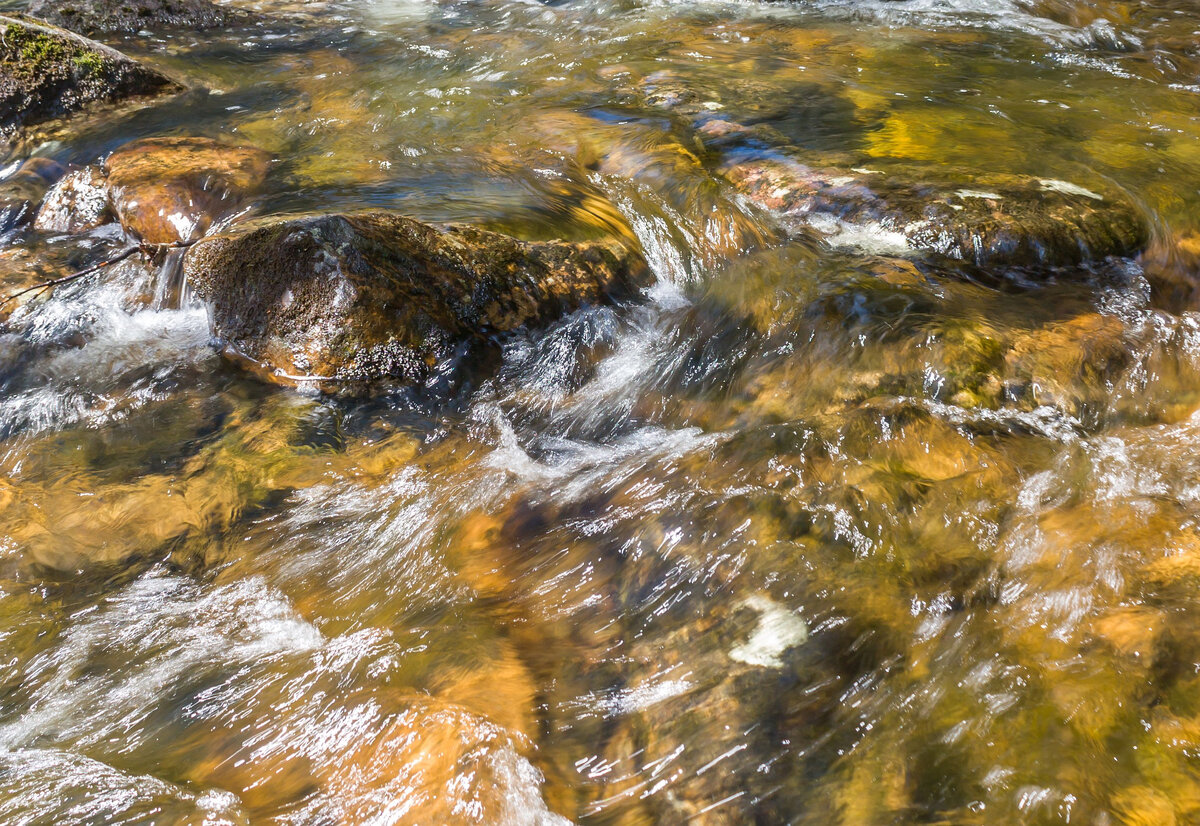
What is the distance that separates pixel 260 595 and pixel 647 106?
17.4 ft

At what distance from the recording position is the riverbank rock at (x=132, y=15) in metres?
9.17

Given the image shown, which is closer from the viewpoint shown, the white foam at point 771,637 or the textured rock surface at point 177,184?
the white foam at point 771,637

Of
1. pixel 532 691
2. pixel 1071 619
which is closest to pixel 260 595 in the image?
pixel 532 691

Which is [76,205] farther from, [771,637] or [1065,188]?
[1065,188]

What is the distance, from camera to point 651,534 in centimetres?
328

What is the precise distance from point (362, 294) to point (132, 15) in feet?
26.5

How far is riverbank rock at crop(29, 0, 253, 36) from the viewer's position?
30.1 ft

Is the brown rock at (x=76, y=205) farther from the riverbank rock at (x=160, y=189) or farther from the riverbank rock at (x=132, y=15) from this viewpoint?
the riverbank rock at (x=132, y=15)

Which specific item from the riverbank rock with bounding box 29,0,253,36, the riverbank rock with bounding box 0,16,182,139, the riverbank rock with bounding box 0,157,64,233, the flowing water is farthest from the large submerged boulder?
the riverbank rock with bounding box 29,0,253,36

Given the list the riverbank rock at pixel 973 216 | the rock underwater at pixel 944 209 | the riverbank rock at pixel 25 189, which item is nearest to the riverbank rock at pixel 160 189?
the riverbank rock at pixel 25 189

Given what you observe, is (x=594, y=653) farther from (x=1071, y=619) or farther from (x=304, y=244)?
(x=304, y=244)

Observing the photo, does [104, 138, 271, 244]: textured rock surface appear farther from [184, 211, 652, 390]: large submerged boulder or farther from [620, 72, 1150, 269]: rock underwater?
[620, 72, 1150, 269]: rock underwater

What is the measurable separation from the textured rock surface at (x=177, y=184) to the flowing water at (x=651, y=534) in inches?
10.9

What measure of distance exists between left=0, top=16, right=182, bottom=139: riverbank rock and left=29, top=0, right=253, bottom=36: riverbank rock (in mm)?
2072
